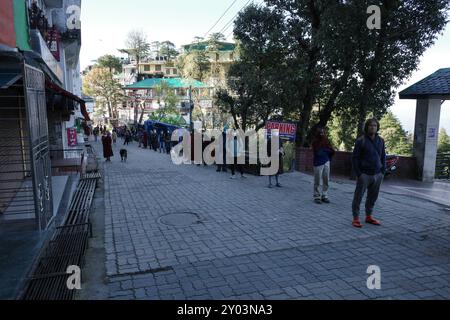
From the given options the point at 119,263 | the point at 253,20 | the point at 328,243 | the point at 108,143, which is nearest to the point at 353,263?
the point at 328,243

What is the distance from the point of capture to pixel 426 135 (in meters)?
13.0

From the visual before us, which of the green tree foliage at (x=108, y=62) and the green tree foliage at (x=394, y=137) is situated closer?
the green tree foliage at (x=394, y=137)

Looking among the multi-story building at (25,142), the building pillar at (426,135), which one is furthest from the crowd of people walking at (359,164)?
the building pillar at (426,135)

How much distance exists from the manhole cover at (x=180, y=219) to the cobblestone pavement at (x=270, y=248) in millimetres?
126

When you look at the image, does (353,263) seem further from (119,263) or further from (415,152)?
(415,152)

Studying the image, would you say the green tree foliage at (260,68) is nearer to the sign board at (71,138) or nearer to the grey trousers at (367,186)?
the grey trousers at (367,186)

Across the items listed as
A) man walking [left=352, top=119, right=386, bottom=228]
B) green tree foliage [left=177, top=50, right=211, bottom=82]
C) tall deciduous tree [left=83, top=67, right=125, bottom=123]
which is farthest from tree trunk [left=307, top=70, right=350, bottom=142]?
tall deciduous tree [left=83, top=67, right=125, bottom=123]

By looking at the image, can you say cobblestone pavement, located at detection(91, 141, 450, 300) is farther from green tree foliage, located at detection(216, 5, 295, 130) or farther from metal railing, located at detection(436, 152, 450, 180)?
metal railing, located at detection(436, 152, 450, 180)

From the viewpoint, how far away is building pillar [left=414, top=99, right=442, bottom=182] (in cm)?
1277

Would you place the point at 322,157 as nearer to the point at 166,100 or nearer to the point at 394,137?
the point at 166,100

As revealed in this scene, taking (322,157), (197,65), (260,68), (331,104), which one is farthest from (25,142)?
(197,65)

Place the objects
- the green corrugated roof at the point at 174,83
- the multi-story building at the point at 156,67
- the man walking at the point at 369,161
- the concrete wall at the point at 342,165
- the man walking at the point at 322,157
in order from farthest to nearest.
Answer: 1. the multi-story building at the point at 156,67
2. the green corrugated roof at the point at 174,83
3. the concrete wall at the point at 342,165
4. the man walking at the point at 322,157
5. the man walking at the point at 369,161

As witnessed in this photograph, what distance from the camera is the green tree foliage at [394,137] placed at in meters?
40.7

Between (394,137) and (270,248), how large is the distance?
139ft
